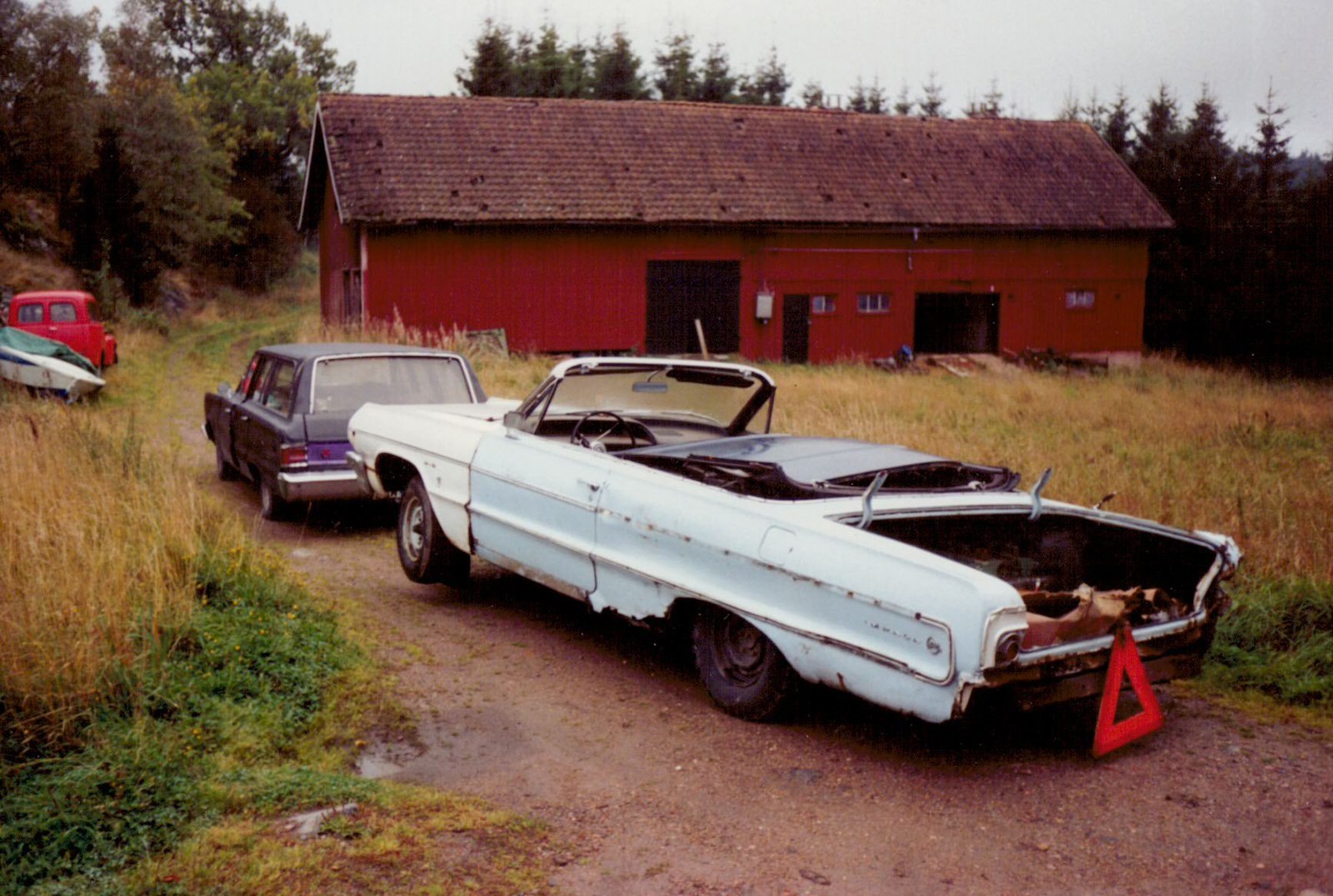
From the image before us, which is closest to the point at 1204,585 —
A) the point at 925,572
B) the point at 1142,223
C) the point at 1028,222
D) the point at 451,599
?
the point at 925,572

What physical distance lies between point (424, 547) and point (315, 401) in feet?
8.39

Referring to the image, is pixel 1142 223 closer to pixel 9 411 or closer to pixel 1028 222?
pixel 1028 222

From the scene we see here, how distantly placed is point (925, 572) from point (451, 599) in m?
3.63

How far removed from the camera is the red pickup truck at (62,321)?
1970cm

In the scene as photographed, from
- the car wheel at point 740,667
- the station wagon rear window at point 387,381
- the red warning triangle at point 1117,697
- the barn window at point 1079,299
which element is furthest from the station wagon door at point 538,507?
the barn window at point 1079,299

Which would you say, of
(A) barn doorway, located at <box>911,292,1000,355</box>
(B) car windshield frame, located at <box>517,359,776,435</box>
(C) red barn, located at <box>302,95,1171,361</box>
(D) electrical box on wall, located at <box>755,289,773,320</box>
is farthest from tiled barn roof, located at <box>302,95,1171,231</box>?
(B) car windshield frame, located at <box>517,359,776,435</box>

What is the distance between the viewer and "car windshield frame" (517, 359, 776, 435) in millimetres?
6480

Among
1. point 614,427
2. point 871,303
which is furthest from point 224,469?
point 871,303

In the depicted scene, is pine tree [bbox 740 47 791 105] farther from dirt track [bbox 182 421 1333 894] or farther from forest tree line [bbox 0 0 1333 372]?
dirt track [bbox 182 421 1333 894]

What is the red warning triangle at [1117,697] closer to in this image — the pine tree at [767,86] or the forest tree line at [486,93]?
the forest tree line at [486,93]

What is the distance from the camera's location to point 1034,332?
28.4 meters

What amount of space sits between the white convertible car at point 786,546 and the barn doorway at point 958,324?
22307 millimetres

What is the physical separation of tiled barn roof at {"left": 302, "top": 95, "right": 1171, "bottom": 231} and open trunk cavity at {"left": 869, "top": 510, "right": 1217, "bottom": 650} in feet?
62.9

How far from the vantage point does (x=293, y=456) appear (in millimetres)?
8586
